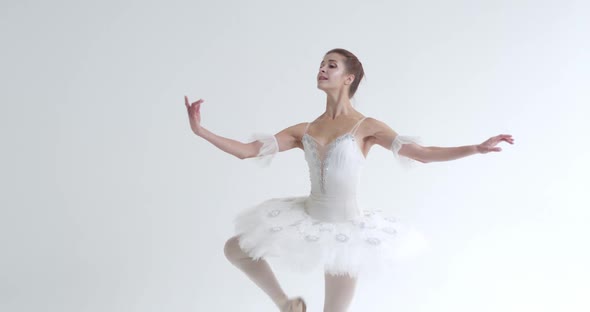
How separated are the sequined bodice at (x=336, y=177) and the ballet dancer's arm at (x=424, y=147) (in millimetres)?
121

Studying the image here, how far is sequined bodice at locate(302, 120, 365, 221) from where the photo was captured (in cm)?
355

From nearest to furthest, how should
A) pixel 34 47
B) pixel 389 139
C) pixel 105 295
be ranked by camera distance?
1. pixel 389 139
2. pixel 105 295
3. pixel 34 47

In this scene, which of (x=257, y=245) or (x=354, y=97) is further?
(x=354, y=97)

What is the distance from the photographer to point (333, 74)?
3.65 m

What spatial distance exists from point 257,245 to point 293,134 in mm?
670

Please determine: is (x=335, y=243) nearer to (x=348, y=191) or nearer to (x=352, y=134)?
(x=348, y=191)

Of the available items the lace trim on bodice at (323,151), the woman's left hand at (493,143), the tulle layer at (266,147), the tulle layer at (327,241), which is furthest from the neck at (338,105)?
the woman's left hand at (493,143)

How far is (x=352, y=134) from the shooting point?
358 centimetres

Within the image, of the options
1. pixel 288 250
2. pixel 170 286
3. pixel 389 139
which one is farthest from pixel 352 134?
pixel 170 286

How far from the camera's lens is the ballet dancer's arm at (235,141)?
11.4 feet

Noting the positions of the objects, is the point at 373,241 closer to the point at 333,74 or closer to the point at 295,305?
the point at 295,305

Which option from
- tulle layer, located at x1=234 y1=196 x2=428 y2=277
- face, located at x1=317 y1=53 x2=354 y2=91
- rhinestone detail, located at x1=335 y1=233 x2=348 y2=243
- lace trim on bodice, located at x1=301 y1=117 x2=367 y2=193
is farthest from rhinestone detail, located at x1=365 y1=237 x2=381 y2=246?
face, located at x1=317 y1=53 x2=354 y2=91

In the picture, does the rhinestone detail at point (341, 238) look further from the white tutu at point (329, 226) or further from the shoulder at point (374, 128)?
the shoulder at point (374, 128)

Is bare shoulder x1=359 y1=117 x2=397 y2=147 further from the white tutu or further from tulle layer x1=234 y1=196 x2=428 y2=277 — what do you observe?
tulle layer x1=234 y1=196 x2=428 y2=277
